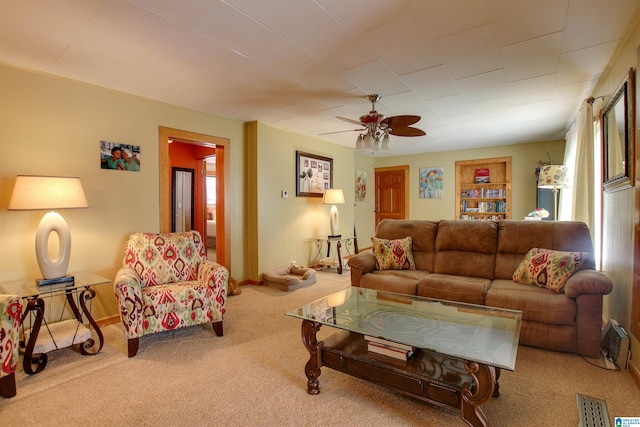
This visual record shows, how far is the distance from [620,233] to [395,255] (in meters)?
1.85

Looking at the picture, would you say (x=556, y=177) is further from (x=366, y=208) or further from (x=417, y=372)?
(x=366, y=208)

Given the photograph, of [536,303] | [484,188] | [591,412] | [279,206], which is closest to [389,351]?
[591,412]

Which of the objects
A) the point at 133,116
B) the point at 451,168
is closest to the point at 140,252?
the point at 133,116

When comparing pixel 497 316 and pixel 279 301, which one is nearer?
pixel 497 316

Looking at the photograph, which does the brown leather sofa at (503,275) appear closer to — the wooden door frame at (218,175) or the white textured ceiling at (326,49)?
the white textured ceiling at (326,49)

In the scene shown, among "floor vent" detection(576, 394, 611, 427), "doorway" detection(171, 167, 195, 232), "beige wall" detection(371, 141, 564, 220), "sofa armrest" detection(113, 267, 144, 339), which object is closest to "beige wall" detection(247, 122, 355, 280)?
"sofa armrest" detection(113, 267, 144, 339)

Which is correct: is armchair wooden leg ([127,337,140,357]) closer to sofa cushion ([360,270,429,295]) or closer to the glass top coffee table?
the glass top coffee table

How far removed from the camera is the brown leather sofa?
2378 mm

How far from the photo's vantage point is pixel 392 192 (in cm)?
774

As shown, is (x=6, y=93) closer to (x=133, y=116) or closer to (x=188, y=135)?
(x=133, y=116)

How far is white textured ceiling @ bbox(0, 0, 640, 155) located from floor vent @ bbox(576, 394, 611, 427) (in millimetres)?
2333

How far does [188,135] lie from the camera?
386 centimetres

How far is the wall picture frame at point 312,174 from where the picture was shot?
5.26 m

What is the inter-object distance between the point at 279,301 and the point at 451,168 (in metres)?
5.00
